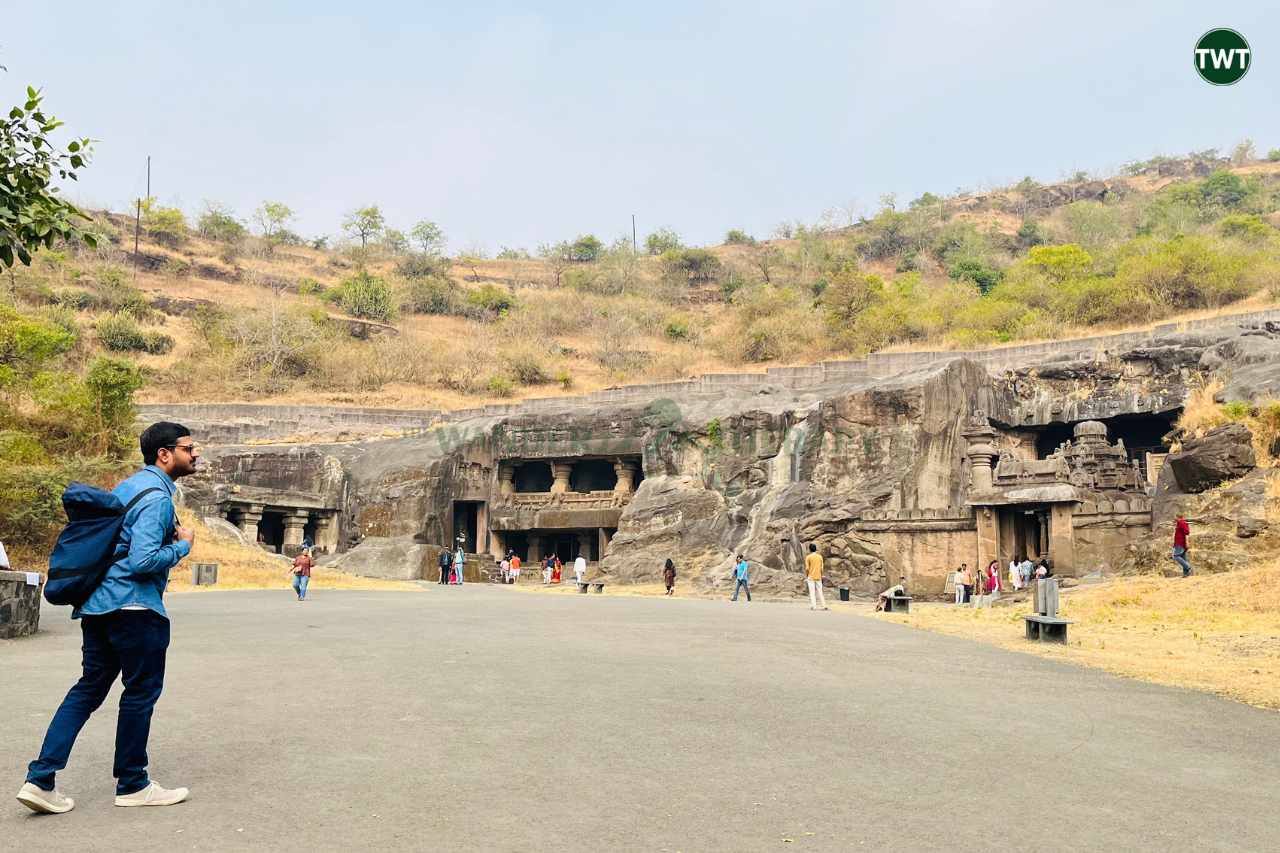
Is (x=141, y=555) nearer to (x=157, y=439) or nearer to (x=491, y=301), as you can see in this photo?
(x=157, y=439)

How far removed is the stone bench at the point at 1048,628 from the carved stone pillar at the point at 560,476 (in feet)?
96.6

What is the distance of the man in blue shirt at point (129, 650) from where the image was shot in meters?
4.72

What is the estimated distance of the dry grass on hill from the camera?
9984 millimetres

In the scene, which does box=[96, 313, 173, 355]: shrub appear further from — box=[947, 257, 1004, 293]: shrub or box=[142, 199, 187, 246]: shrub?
box=[947, 257, 1004, 293]: shrub

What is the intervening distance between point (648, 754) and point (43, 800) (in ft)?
9.73

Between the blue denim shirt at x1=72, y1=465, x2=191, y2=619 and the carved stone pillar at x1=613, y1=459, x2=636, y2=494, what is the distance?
35903mm

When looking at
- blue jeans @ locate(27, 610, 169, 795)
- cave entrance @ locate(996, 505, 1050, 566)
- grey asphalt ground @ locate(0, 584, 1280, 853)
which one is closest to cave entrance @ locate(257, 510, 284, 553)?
cave entrance @ locate(996, 505, 1050, 566)

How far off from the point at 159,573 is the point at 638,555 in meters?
29.5

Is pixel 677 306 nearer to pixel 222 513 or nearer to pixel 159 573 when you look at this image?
pixel 222 513

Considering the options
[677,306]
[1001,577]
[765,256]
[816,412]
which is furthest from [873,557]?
[765,256]

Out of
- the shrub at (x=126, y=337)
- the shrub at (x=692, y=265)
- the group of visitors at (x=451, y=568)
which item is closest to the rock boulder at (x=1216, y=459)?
the group of visitors at (x=451, y=568)

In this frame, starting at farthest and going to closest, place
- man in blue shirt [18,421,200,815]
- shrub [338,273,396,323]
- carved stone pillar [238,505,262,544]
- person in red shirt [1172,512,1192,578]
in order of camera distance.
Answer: shrub [338,273,396,323] < carved stone pillar [238,505,262,544] < person in red shirt [1172,512,1192,578] < man in blue shirt [18,421,200,815]

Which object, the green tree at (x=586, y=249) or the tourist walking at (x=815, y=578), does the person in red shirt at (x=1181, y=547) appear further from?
the green tree at (x=586, y=249)

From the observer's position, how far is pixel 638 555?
34.2m
